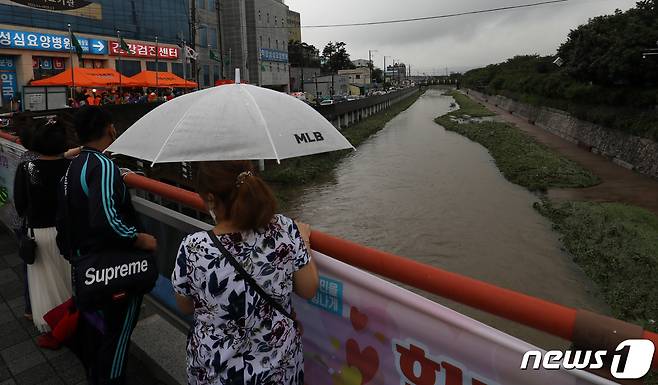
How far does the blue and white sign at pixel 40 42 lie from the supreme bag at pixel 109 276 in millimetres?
35595

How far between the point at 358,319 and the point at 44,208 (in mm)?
2730

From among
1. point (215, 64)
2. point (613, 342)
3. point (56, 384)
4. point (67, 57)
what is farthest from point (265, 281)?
point (215, 64)

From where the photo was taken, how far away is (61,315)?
3438 mm

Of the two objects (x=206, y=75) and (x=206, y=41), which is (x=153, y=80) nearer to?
(x=206, y=75)

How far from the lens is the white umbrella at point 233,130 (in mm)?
2188

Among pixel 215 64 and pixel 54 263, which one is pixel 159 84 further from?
pixel 215 64

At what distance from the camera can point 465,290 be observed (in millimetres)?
1543

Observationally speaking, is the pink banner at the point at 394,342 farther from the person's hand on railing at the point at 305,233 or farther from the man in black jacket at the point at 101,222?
the man in black jacket at the point at 101,222

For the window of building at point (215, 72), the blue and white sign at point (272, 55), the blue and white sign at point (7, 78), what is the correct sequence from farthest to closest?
the blue and white sign at point (272, 55) → the window of building at point (215, 72) → the blue and white sign at point (7, 78)

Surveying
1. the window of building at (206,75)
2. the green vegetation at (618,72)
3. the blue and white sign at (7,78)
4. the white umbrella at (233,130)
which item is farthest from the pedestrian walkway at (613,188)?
the window of building at (206,75)

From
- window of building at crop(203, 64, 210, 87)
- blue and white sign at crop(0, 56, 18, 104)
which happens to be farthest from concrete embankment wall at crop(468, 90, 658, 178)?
blue and white sign at crop(0, 56, 18, 104)

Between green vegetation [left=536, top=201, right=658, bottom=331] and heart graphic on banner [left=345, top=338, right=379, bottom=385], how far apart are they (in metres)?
6.77

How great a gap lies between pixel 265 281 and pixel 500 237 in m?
12.4

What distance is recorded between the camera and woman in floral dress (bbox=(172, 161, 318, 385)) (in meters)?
1.71
